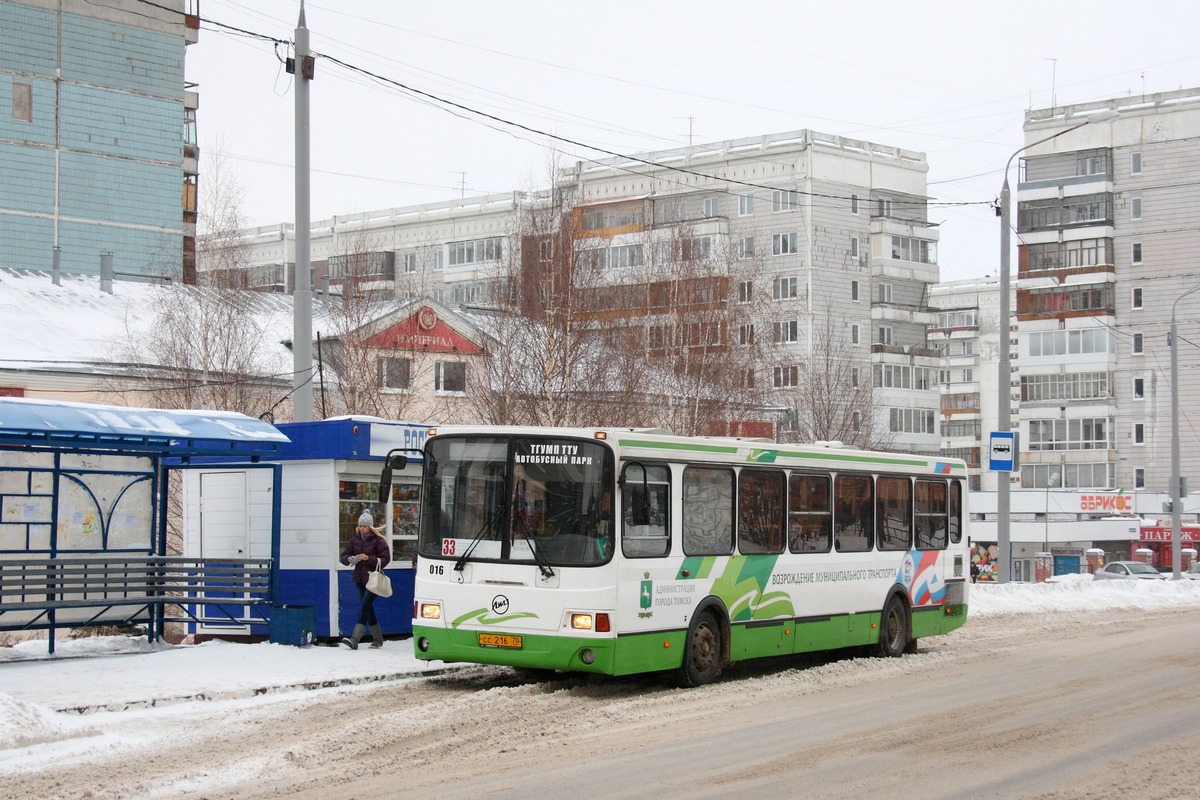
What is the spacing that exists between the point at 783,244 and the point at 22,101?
1550 inches

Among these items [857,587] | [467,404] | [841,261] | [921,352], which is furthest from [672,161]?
[857,587]

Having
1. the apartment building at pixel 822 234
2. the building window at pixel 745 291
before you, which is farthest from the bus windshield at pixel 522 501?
the apartment building at pixel 822 234

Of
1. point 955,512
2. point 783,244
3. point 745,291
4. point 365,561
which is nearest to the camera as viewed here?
point 365,561

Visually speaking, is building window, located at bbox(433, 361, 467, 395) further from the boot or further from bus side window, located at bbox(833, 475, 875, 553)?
the boot

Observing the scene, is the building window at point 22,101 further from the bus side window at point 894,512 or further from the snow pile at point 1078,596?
the bus side window at point 894,512

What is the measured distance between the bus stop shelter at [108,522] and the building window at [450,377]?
1046 inches

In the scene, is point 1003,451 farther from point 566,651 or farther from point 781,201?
point 781,201

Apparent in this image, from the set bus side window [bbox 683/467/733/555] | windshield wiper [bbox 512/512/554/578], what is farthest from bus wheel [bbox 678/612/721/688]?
windshield wiper [bbox 512/512/554/578]

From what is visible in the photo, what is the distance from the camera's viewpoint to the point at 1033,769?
10.6 meters

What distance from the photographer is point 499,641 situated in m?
14.6

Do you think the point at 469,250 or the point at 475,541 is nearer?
the point at 475,541

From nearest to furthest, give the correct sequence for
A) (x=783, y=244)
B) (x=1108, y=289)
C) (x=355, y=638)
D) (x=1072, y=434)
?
(x=355, y=638) → (x=1108, y=289) → (x=1072, y=434) → (x=783, y=244)

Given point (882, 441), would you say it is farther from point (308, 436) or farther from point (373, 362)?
point (308, 436)

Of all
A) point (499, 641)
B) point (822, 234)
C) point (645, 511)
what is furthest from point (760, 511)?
point (822, 234)
